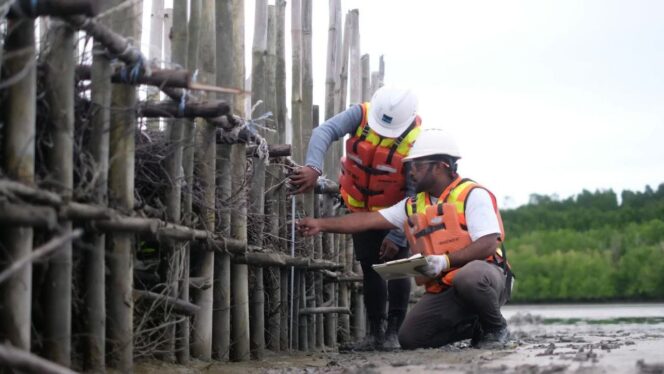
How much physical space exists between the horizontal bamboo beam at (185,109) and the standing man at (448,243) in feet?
8.05

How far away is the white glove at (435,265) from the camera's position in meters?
9.34

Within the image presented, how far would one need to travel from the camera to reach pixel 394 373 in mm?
6781

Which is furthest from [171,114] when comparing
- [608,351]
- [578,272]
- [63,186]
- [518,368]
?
[578,272]

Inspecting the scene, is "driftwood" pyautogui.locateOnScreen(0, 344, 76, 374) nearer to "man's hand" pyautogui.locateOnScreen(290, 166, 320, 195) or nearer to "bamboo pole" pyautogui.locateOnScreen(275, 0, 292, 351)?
"man's hand" pyautogui.locateOnScreen(290, 166, 320, 195)

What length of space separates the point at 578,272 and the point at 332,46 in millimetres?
53691

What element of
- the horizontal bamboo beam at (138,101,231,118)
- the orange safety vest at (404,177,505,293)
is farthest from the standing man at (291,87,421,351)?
the horizontal bamboo beam at (138,101,231,118)

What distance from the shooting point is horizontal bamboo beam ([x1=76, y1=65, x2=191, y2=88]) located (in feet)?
21.5

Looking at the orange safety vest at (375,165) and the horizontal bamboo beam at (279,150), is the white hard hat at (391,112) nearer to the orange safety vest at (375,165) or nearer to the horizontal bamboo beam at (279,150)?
the orange safety vest at (375,165)

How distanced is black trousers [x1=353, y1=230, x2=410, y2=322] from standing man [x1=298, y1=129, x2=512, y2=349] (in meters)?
0.51

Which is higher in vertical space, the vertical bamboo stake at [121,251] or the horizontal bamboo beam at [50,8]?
the horizontal bamboo beam at [50,8]

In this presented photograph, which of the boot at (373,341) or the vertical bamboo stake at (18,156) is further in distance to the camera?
the boot at (373,341)

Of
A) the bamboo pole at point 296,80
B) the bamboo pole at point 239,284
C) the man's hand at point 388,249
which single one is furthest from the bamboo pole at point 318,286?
the bamboo pole at point 239,284

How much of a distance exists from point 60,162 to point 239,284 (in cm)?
323

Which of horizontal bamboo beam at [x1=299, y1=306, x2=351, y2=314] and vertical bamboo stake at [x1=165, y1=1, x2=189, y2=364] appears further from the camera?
horizontal bamboo beam at [x1=299, y1=306, x2=351, y2=314]
